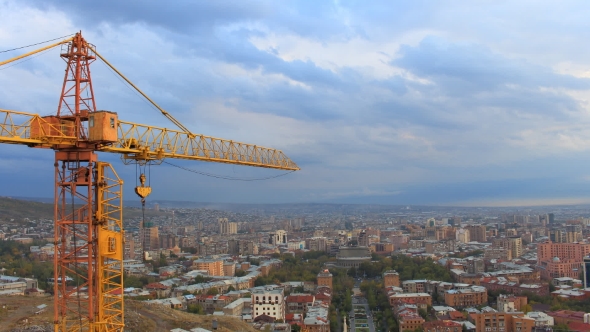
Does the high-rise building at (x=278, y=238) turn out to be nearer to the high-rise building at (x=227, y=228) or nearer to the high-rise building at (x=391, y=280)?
the high-rise building at (x=227, y=228)

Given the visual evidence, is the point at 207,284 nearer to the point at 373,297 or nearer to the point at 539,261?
the point at 373,297

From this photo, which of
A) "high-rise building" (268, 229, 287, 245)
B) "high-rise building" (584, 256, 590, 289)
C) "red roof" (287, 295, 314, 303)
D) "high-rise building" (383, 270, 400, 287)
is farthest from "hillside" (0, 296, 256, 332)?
"high-rise building" (268, 229, 287, 245)

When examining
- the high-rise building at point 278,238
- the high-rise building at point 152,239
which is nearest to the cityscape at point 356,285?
the high-rise building at point 152,239

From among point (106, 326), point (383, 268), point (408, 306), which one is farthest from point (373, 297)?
point (106, 326)

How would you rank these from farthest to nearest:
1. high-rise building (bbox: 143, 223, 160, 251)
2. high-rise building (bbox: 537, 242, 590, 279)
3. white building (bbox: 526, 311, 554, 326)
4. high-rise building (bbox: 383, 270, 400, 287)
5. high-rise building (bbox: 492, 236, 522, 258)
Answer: high-rise building (bbox: 143, 223, 160, 251) < high-rise building (bbox: 492, 236, 522, 258) < high-rise building (bbox: 537, 242, 590, 279) < high-rise building (bbox: 383, 270, 400, 287) < white building (bbox: 526, 311, 554, 326)

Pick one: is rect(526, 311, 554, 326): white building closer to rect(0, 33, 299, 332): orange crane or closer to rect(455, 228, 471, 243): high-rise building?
rect(0, 33, 299, 332): orange crane

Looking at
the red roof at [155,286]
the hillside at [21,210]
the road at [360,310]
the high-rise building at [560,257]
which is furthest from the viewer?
the hillside at [21,210]

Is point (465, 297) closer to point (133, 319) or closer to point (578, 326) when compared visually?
point (578, 326)
